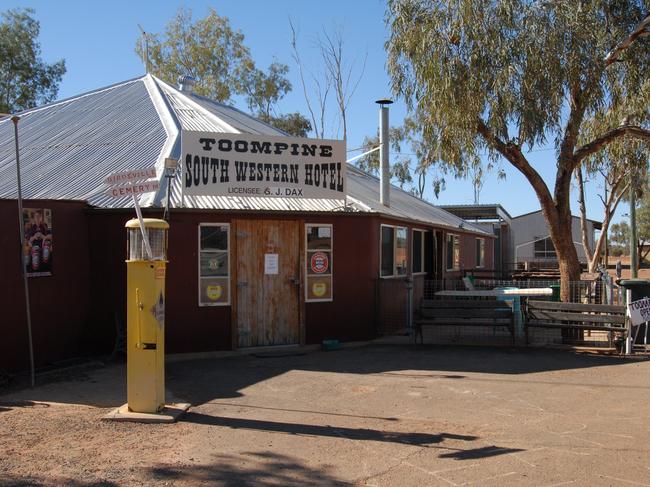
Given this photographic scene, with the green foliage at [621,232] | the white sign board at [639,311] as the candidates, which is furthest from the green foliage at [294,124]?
the green foliage at [621,232]

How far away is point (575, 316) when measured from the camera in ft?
36.6

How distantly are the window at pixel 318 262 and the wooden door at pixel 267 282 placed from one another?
0.81 ft

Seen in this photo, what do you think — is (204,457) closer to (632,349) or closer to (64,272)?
(64,272)

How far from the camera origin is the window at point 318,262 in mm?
12016

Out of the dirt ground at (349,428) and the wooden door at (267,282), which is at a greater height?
the wooden door at (267,282)

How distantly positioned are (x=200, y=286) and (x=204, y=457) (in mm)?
5693

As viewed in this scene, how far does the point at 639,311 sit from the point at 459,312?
10.0 feet

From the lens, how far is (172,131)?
1369cm

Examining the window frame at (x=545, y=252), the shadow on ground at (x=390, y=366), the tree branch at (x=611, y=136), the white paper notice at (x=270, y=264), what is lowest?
the shadow on ground at (x=390, y=366)

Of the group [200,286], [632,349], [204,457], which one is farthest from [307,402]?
[632,349]

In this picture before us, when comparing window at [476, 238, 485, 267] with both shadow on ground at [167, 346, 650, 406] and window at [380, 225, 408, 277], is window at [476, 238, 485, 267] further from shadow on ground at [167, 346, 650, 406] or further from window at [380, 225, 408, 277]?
shadow on ground at [167, 346, 650, 406]

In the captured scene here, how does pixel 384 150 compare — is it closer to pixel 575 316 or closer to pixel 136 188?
pixel 575 316

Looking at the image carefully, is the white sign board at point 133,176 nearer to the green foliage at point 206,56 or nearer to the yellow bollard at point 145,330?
the yellow bollard at point 145,330

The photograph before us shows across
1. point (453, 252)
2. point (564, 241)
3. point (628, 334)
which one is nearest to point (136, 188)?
point (628, 334)
